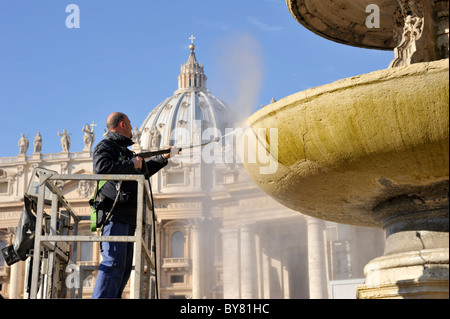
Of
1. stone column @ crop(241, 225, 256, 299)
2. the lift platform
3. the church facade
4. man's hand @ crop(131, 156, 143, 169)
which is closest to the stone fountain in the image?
man's hand @ crop(131, 156, 143, 169)

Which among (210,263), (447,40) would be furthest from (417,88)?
(210,263)

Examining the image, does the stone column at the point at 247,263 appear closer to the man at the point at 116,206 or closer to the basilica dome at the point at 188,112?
the basilica dome at the point at 188,112

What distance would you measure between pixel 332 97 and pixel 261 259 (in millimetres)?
40088

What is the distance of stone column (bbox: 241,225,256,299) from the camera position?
41125 millimetres

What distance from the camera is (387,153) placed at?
4.07m

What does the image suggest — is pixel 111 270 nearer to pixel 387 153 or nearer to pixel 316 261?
pixel 387 153

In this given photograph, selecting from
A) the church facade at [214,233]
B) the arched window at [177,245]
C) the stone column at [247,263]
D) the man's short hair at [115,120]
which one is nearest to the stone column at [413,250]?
the man's short hair at [115,120]

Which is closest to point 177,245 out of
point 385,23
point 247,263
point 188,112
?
point 247,263

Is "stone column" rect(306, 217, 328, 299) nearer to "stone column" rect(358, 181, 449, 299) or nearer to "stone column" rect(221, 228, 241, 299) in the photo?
"stone column" rect(221, 228, 241, 299)

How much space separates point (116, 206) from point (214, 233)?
→ 4413 cm

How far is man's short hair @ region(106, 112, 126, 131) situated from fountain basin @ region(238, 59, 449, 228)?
0.79m

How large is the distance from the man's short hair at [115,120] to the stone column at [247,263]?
118ft

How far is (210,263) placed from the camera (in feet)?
159
